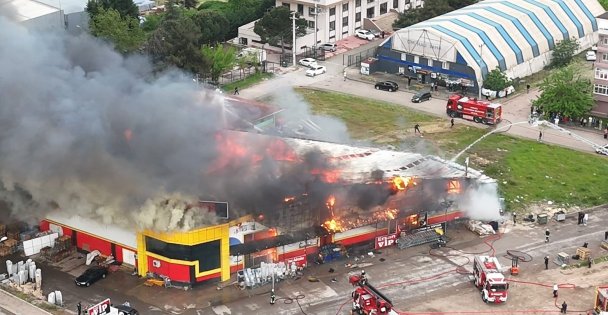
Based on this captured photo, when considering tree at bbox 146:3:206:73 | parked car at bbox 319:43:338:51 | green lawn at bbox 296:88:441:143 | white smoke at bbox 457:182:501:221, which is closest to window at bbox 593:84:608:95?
green lawn at bbox 296:88:441:143

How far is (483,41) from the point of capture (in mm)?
77500

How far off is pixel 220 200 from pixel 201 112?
14.4ft

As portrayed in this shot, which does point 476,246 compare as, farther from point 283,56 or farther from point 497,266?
point 283,56

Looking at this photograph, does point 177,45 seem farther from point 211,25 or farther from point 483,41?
point 483,41

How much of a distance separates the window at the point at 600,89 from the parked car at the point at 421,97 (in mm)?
11993

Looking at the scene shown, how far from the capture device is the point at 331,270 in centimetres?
4853

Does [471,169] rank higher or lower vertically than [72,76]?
lower

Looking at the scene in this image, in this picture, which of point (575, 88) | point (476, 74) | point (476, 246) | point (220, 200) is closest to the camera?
point (220, 200)

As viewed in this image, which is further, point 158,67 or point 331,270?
point 158,67

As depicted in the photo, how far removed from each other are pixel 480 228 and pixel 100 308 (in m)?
20.7

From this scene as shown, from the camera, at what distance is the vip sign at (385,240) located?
50594 mm

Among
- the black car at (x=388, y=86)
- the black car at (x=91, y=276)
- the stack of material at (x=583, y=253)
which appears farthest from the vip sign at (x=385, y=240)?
the black car at (x=388, y=86)

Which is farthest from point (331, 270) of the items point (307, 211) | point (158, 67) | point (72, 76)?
point (158, 67)

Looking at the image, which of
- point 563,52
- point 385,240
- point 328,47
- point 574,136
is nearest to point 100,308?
point 385,240
